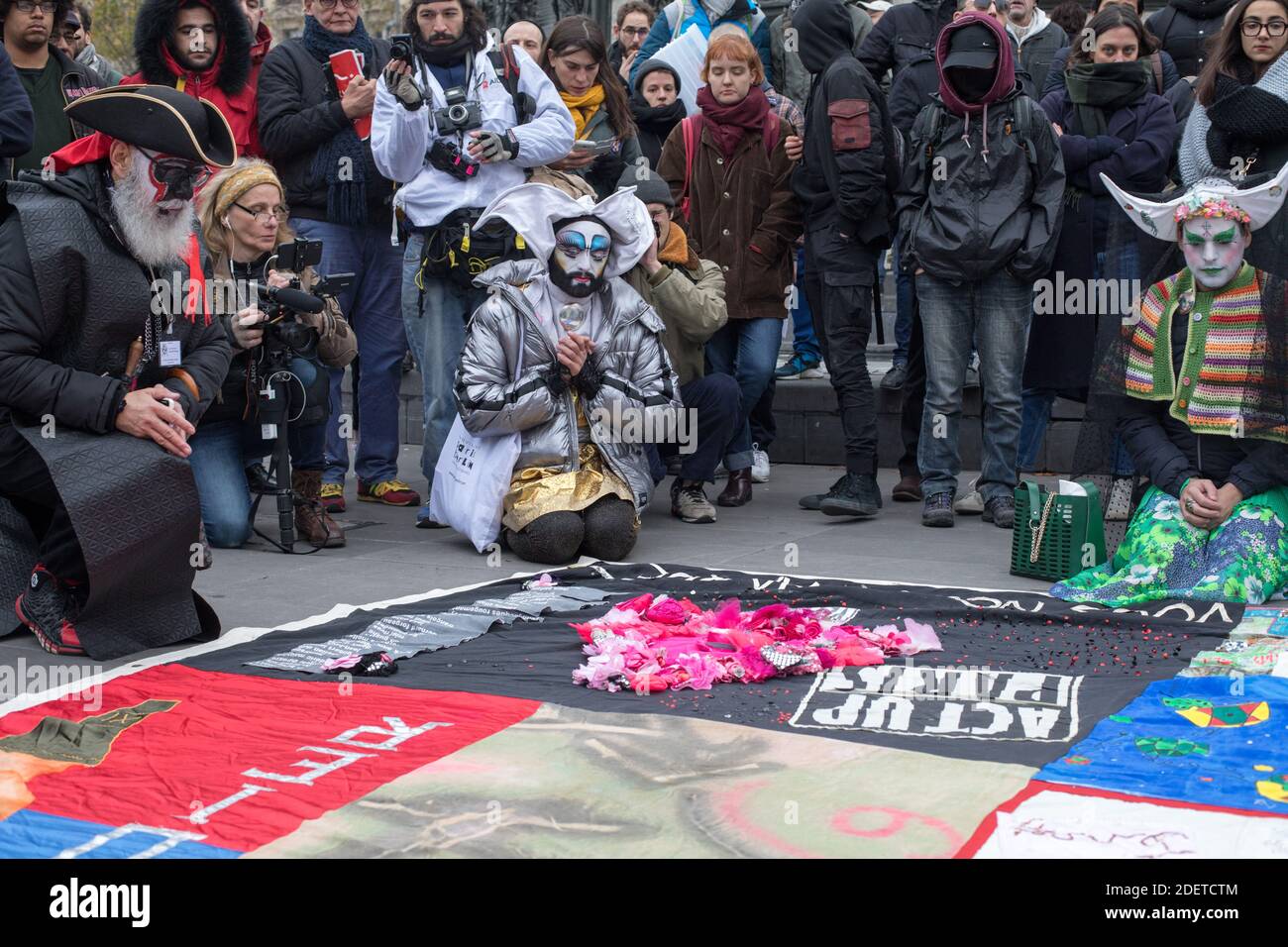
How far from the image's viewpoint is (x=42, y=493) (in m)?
4.81

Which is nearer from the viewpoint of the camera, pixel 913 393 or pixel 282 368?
pixel 282 368

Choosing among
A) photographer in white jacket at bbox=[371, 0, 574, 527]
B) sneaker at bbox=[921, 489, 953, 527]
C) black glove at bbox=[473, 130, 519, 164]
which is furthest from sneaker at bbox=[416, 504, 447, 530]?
sneaker at bbox=[921, 489, 953, 527]

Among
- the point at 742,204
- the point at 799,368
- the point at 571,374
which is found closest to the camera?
the point at 571,374

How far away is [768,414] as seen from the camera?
8.19m

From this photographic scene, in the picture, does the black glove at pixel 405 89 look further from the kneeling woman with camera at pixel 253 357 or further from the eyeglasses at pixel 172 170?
the eyeglasses at pixel 172 170

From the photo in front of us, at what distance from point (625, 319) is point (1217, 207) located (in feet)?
7.70

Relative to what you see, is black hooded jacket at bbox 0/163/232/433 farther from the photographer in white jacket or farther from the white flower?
the white flower

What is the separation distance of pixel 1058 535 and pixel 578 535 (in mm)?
1806

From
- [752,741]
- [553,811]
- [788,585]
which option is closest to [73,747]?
[553,811]

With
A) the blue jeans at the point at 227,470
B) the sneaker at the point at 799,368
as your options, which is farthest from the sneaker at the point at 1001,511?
the blue jeans at the point at 227,470

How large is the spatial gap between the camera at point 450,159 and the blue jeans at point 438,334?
1.08 ft

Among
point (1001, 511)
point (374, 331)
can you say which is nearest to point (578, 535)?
point (374, 331)

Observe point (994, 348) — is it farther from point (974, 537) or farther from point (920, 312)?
point (974, 537)

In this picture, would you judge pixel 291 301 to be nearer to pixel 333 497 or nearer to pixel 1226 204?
pixel 333 497
